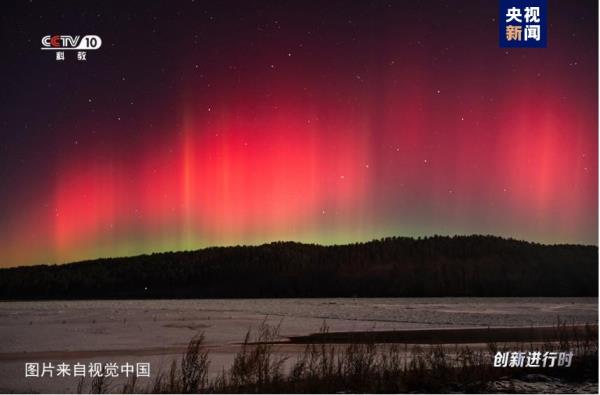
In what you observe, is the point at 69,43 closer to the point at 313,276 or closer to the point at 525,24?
the point at 525,24

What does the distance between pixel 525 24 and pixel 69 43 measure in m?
9.71

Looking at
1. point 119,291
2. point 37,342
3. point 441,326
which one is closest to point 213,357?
point 37,342

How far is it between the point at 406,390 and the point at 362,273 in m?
64.7

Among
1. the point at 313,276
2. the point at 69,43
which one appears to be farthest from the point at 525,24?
the point at 313,276

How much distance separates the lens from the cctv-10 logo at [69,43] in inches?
648

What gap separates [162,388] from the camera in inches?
546

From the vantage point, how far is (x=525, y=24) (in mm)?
16125

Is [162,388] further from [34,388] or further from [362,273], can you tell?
[362,273]

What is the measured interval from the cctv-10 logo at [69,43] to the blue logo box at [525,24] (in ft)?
28.7

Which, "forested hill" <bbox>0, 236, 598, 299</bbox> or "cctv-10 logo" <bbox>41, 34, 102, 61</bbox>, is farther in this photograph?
"forested hill" <bbox>0, 236, 598, 299</bbox>

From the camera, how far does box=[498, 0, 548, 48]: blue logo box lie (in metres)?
16.0

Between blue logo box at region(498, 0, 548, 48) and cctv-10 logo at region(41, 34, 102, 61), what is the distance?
8.76 meters

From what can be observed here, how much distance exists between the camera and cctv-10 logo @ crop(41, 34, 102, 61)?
16.5 metres

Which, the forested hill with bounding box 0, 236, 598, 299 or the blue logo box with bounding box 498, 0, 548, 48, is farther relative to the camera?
the forested hill with bounding box 0, 236, 598, 299
